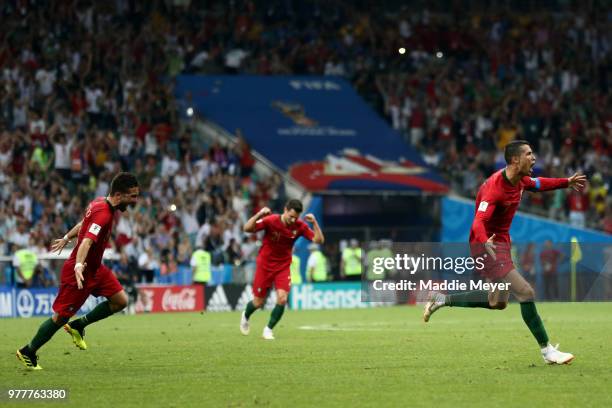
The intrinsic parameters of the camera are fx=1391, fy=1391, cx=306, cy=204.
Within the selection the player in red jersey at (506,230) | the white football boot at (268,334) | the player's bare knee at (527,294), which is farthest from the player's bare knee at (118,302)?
the white football boot at (268,334)

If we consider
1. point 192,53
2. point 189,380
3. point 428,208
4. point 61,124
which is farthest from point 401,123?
point 189,380

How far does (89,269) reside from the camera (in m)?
16.1

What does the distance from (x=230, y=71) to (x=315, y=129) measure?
3620 mm

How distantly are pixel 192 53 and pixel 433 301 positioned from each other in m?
29.4

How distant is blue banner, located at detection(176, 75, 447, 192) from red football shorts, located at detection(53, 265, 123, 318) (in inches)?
973

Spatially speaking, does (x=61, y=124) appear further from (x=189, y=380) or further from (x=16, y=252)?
(x=189, y=380)

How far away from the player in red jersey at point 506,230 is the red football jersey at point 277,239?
7.30 meters

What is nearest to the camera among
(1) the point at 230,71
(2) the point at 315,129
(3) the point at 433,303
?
(3) the point at 433,303

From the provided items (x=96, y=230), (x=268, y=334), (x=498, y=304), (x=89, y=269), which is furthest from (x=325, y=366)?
(x=268, y=334)

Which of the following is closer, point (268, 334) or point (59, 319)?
point (59, 319)

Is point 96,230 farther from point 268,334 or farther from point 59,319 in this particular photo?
point 268,334

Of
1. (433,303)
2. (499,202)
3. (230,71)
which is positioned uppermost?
(230,71)

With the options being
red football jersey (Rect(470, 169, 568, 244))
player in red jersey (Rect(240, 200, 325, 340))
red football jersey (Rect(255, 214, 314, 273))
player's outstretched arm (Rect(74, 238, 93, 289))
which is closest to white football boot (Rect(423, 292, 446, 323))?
red football jersey (Rect(470, 169, 568, 244))

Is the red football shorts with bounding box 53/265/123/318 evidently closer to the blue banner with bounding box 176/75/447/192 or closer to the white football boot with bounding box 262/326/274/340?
the white football boot with bounding box 262/326/274/340
